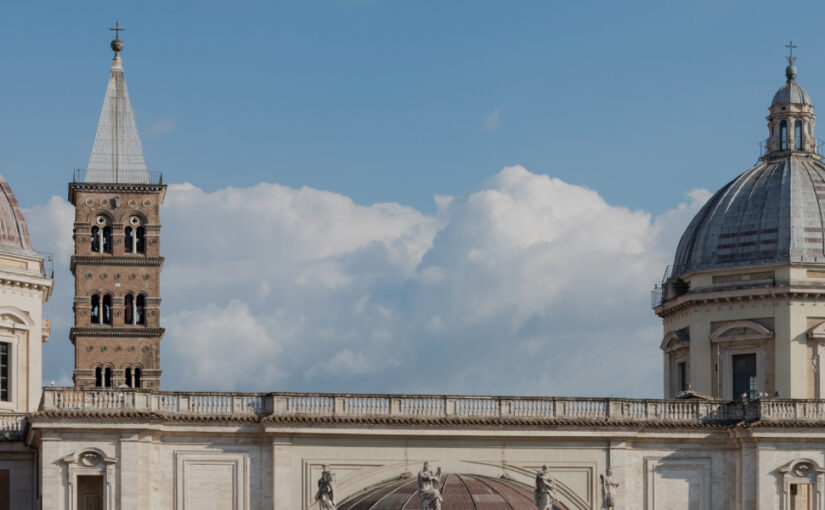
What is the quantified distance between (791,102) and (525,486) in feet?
83.3

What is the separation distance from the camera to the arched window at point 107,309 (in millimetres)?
119188

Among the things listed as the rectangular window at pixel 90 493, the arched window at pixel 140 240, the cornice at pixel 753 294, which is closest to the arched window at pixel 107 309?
the arched window at pixel 140 240

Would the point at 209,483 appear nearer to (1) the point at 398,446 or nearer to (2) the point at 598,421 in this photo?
(1) the point at 398,446

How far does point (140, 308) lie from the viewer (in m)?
120

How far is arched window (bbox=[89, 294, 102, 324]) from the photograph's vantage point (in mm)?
119250

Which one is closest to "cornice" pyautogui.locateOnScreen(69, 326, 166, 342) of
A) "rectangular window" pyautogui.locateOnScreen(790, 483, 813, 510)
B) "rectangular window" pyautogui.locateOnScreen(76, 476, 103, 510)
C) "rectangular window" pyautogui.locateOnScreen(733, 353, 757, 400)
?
"rectangular window" pyautogui.locateOnScreen(733, 353, 757, 400)

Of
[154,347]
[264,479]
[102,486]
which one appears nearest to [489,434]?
[264,479]

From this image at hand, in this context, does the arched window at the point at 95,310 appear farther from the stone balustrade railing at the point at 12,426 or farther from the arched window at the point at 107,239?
the stone balustrade railing at the point at 12,426

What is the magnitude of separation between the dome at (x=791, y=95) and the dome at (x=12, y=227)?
111 ft

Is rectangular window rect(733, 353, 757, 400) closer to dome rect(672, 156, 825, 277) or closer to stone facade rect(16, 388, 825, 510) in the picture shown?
dome rect(672, 156, 825, 277)

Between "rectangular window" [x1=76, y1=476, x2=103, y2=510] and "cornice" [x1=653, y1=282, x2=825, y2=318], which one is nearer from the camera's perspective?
"rectangular window" [x1=76, y1=476, x2=103, y2=510]

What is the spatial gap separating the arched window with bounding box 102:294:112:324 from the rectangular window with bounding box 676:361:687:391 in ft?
112

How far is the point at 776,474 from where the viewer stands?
86062 mm

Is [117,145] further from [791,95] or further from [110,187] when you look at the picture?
[791,95]
